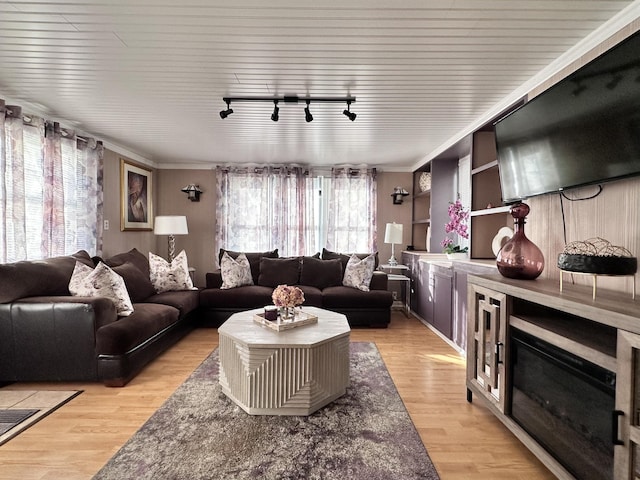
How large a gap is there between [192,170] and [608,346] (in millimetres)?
5496

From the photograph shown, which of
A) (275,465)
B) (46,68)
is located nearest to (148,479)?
(275,465)

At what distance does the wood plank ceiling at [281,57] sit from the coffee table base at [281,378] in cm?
192

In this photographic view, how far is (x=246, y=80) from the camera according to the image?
2.46 metres

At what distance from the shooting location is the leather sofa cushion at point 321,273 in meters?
4.51

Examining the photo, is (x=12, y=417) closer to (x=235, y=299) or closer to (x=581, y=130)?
(x=235, y=299)

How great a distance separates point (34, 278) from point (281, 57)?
2.65 metres

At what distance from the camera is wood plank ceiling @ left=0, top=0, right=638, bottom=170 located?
1.68 meters

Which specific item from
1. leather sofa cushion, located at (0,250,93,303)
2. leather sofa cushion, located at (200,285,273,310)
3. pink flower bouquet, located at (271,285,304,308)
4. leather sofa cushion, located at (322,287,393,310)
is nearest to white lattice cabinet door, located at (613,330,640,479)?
pink flower bouquet, located at (271,285,304,308)

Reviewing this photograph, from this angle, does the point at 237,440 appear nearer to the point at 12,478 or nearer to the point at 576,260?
the point at 12,478

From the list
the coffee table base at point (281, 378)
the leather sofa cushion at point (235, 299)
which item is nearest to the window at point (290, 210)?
the leather sofa cushion at point (235, 299)

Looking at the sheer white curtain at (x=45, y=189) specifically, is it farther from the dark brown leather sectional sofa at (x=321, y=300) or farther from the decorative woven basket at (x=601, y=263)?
the decorative woven basket at (x=601, y=263)

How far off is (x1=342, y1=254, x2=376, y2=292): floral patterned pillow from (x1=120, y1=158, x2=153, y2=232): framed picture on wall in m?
3.21

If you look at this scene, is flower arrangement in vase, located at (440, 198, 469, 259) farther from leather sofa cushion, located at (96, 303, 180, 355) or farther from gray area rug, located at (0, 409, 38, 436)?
gray area rug, located at (0, 409, 38, 436)

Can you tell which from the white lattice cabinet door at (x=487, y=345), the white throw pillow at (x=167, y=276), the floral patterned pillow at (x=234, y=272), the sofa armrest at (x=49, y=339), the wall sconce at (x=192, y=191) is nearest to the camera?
the white lattice cabinet door at (x=487, y=345)
